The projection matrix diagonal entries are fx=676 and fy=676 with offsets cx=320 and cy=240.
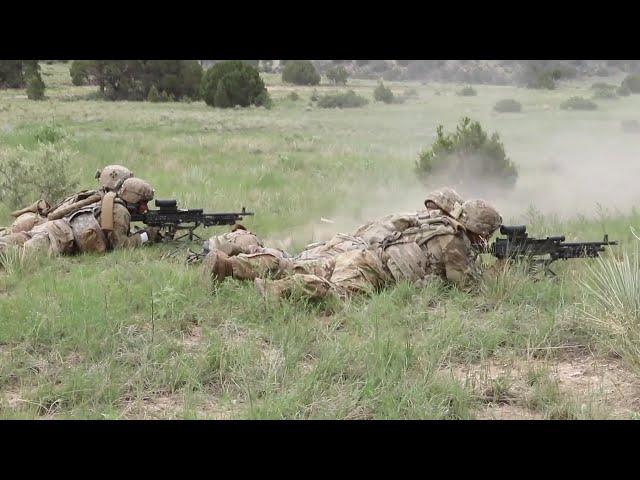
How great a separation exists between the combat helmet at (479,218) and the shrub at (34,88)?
28.0m

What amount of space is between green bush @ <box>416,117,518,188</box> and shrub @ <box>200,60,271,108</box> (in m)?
18.8

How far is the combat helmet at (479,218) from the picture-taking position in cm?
611

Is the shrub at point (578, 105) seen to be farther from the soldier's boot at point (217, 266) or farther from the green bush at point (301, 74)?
the green bush at point (301, 74)

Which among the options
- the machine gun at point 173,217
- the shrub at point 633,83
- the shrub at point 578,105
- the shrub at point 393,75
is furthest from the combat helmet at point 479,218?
the shrub at point 393,75

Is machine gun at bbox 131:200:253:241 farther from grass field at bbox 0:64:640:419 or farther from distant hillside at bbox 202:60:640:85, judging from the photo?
distant hillside at bbox 202:60:640:85

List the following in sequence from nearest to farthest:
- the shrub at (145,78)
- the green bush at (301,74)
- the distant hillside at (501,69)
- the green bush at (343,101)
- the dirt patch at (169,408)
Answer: the dirt patch at (169,408), the green bush at (343,101), the shrub at (145,78), the distant hillside at (501,69), the green bush at (301,74)

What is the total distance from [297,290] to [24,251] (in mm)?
2872

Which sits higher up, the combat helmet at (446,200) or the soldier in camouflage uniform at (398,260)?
the combat helmet at (446,200)

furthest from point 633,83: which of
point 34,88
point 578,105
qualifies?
point 34,88

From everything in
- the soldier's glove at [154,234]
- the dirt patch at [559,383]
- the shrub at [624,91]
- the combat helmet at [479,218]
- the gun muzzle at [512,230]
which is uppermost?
the shrub at [624,91]

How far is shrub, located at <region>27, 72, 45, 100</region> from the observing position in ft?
97.2

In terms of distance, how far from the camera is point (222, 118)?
22.8m

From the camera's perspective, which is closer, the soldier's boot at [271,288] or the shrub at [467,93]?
the soldier's boot at [271,288]

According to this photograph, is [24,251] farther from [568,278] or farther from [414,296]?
[568,278]
